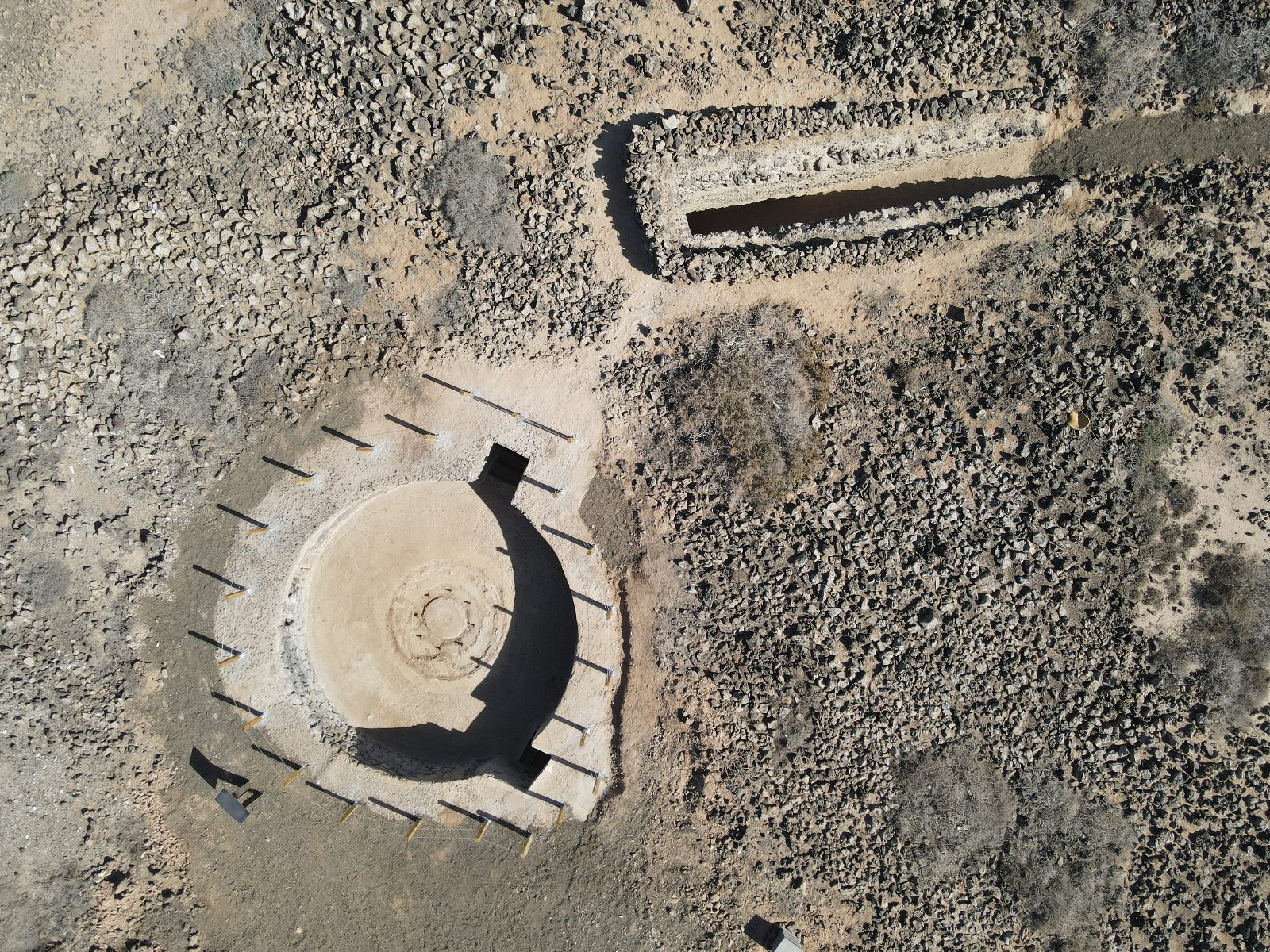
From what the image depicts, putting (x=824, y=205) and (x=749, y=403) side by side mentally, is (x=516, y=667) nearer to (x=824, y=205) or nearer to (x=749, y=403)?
(x=749, y=403)

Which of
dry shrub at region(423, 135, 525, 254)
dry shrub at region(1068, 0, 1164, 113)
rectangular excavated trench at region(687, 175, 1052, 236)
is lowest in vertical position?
dry shrub at region(423, 135, 525, 254)

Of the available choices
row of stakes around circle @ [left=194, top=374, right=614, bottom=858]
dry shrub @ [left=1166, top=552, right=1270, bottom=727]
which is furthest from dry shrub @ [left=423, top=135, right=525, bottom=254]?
dry shrub @ [left=1166, top=552, right=1270, bottom=727]

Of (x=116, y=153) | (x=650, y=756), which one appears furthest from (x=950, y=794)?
(x=116, y=153)

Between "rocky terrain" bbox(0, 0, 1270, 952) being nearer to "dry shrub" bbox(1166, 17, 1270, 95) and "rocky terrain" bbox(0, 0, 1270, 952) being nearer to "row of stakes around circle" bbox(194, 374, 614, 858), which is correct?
"dry shrub" bbox(1166, 17, 1270, 95)

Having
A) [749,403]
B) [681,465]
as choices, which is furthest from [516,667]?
[749,403]

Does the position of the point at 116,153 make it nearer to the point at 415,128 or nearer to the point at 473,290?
the point at 415,128

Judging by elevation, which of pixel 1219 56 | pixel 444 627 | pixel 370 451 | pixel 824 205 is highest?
pixel 1219 56
